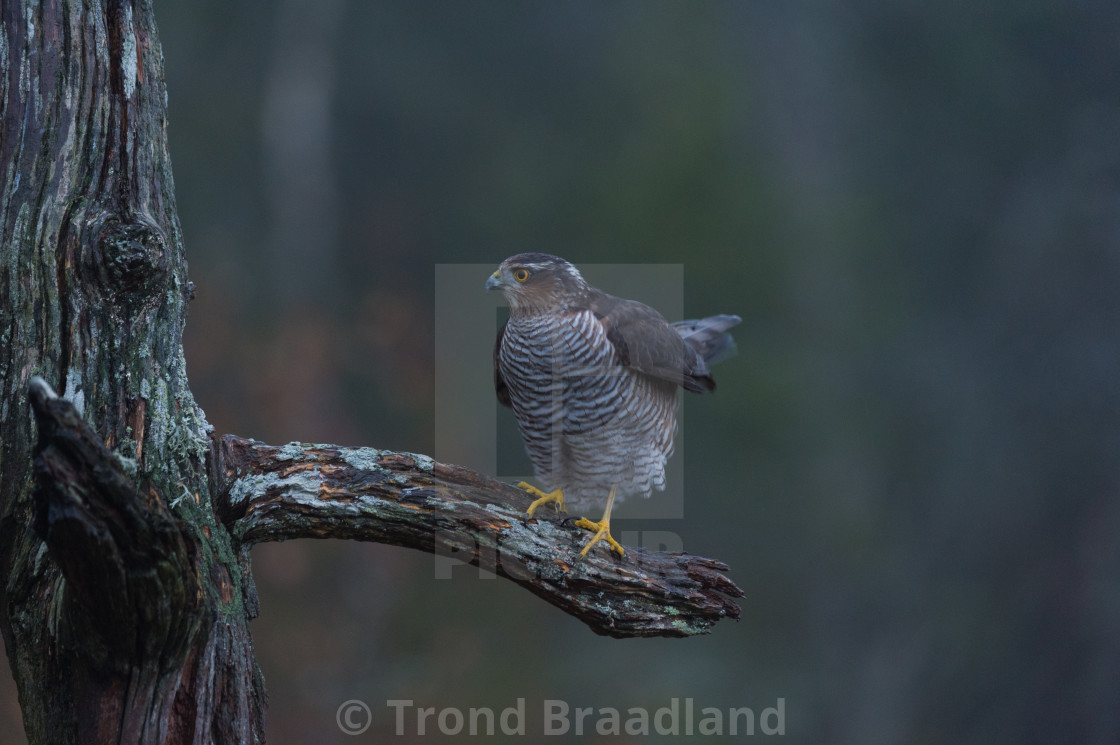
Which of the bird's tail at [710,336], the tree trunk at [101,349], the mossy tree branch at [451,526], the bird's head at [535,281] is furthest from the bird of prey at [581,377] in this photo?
the tree trunk at [101,349]

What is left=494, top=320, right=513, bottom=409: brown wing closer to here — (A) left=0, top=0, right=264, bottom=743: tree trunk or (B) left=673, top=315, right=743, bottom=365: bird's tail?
(B) left=673, top=315, right=743, bottom=365: bird's tail

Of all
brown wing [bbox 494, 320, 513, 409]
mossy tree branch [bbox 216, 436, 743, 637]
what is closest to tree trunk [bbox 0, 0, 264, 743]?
mossy tree branch [bbox 216, 436, 743, 637]

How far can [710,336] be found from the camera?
2.98 m

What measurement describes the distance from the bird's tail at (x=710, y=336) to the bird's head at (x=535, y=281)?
0.75 m

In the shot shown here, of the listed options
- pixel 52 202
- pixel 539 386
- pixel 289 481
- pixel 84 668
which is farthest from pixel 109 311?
pixel 539 386

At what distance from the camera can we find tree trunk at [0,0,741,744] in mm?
1397

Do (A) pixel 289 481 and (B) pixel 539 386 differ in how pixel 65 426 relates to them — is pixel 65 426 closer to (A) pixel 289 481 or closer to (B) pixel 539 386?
(A) pixel 289 481

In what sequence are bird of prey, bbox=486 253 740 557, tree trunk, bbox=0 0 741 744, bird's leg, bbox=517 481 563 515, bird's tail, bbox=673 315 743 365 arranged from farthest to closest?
1. bird's tail, bbox=673 315 743 365
2. bird of prey, bbox=486 253 740 557
3. bird's leg, bbox=517 481 563 515
4. tree trunk, bbox=0 0 741 744

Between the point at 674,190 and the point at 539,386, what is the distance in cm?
194

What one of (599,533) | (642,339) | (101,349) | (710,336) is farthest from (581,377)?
(101,349)

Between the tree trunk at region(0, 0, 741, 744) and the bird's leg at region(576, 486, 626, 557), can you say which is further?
the bird's leg at region(576, 486, 626, 557)

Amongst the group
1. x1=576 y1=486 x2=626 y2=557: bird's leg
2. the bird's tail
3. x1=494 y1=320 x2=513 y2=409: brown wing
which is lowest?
x1=576 y1=486 x2=626 y2=557: bird's leg

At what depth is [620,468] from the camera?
7.79 feet

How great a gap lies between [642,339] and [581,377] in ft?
0.79
